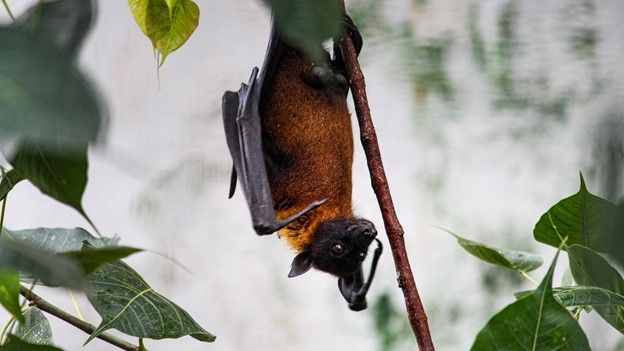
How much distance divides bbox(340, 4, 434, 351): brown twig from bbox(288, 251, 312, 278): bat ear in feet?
1.43

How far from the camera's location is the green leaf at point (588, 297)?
0.65 meters

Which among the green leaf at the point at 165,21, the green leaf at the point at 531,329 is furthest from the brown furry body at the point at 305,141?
the green leaf at the point at 531,329

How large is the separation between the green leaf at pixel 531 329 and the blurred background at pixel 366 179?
1656mm

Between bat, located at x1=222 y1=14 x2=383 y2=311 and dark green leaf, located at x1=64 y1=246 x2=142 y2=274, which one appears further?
bat, located at x1=222 y1=14 x2=383 y2=311

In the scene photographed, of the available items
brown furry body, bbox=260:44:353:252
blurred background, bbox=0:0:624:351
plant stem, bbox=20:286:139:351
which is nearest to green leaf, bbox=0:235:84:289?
plant stem, bbox=20:286:139:351

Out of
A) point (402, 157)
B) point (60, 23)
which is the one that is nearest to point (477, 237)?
point (402, 157)

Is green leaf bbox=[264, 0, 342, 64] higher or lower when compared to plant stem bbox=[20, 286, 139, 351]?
higher

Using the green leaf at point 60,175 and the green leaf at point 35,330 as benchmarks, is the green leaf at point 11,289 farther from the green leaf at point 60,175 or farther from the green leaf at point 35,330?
the green leaf at point 35,330

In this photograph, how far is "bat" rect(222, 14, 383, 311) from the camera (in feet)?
3.50

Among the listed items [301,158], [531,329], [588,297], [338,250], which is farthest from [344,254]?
[531,329]

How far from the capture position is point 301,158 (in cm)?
119

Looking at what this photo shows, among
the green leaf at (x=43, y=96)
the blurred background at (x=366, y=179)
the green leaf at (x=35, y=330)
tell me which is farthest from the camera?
the blurred background at (x=366, y=179)

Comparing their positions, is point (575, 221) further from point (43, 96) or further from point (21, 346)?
point (43, 96)

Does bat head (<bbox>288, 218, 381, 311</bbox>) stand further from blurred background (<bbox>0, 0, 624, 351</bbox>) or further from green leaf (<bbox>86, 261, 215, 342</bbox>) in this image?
blurred background (<bbox>0, 0, 624, 351</bbox>)
